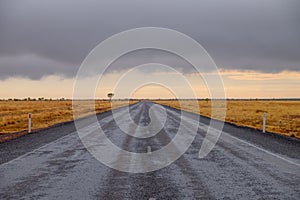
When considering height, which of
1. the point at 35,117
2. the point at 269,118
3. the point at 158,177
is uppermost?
the point at 35,117

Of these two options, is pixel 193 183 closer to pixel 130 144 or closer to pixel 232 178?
pixel 232 178

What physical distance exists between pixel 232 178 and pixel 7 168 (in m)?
5.78

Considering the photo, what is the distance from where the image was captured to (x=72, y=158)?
1126cm

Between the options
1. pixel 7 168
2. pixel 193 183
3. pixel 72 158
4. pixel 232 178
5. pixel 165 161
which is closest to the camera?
pixel 193 183

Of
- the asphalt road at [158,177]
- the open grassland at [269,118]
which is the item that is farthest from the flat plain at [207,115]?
the asphalt road at [158,177]

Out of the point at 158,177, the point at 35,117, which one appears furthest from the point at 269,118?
the point at 158,177

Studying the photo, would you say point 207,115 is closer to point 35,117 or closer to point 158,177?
point 35,117

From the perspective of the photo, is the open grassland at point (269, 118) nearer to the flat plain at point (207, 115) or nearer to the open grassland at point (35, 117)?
the flat plain at point (207, 115)

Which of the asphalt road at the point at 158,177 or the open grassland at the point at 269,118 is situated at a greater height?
the open grassland at the point at 269,118

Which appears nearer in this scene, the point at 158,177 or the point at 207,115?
the point at 158,177

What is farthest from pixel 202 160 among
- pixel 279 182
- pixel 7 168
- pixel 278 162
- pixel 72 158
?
pixel 7 168

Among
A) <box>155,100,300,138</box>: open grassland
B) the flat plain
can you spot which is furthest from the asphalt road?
<box>155,100,300,138</box>: open grassland

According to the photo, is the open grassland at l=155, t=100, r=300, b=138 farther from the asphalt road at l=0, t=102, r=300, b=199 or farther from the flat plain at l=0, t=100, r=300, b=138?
the asphalt road at l=0, t=102, r=300, b=199

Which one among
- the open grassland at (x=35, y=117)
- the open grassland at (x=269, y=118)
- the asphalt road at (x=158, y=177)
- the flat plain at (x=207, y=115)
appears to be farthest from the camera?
the open grassland at (x=35, y=117)
